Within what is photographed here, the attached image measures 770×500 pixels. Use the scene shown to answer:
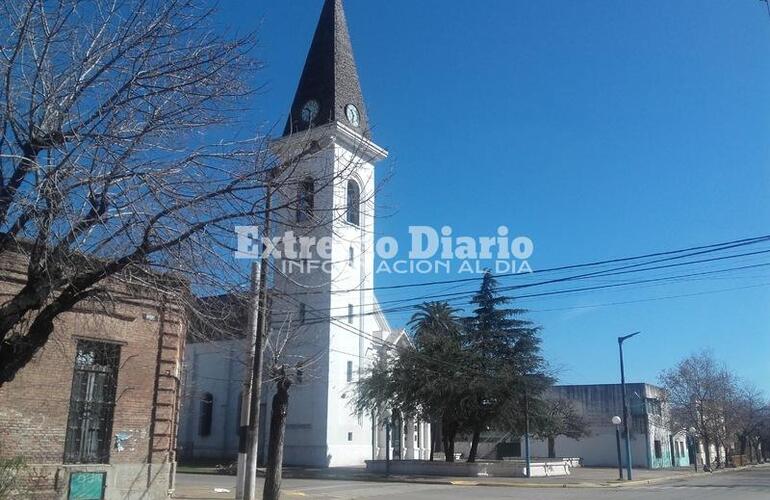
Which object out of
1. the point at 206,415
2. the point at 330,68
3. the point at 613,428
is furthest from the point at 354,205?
the point at 613,428

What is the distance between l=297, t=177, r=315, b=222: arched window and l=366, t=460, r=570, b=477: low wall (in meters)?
28.5

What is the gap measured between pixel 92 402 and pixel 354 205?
9543 mm

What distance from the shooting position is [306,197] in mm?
10188

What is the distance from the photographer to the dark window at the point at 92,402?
16.1 metres

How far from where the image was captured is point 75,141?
372 inches

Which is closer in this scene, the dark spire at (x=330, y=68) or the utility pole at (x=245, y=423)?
the utility pole at (x=245, y=423)

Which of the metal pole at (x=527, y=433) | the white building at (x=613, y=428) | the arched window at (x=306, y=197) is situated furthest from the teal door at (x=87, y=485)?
the white building at (x=613, y=428)

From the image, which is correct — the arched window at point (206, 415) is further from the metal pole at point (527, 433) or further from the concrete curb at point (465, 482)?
the metal pole at point (527, 433)

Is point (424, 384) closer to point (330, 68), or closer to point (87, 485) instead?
point (330, 68)

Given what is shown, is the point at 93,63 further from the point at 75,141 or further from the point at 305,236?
the point at 305,236

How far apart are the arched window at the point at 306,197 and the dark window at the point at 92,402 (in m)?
8.68

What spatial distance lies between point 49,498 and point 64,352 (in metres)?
3.03

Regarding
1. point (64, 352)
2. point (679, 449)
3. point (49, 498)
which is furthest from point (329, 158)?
point (679, 449)

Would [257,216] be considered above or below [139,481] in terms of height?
above
